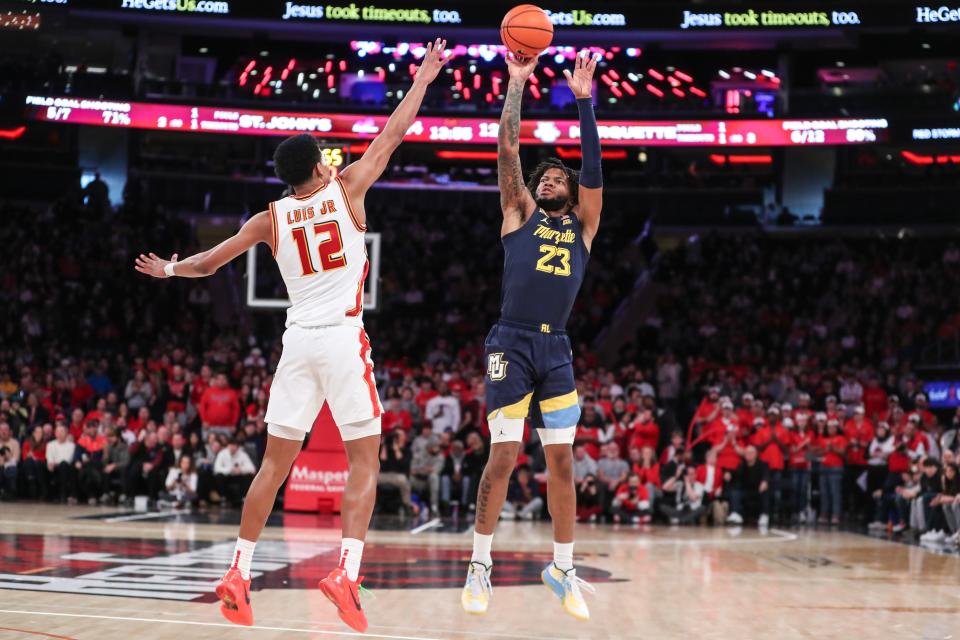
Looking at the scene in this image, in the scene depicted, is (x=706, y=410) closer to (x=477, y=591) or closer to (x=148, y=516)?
(x=148, y=516)

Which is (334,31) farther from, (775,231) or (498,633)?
(498,633)

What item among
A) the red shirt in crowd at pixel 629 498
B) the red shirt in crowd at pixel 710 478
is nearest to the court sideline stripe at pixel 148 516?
the red shirt in crowd at pixel 629 498

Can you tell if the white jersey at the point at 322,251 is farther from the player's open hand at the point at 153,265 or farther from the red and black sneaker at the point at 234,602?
the red and black sneaker at the point at 234,602

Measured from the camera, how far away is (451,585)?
994cm

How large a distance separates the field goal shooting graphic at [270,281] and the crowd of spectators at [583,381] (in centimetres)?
255

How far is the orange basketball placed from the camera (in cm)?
715

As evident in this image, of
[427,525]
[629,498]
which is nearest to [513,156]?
[427,525]

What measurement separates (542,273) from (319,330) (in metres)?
1.47

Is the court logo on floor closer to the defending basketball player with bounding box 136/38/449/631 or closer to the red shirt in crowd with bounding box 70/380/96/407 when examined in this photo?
the defending basketball player with bounding box 136/38/449/631

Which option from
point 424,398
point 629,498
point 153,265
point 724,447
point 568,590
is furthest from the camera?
Answer: point 424,398

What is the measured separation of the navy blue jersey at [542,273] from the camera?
722 centimetres

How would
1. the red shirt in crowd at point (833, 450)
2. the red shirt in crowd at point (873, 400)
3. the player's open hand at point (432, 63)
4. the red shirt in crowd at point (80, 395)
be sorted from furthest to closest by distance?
the red shirt in crowd at point (873, 400), the red shirt in crowd at point (80, 395), the red shirt in crowd at point (833, 450), the player's open hand at point (432, 63)

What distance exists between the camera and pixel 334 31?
31359 millimetres

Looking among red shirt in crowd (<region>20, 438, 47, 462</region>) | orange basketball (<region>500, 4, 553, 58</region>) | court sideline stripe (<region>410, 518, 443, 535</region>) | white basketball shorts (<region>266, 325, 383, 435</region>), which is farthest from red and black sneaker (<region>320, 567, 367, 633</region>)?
red shirt in crowd (<region>20, 438, 47, 462</region>)
